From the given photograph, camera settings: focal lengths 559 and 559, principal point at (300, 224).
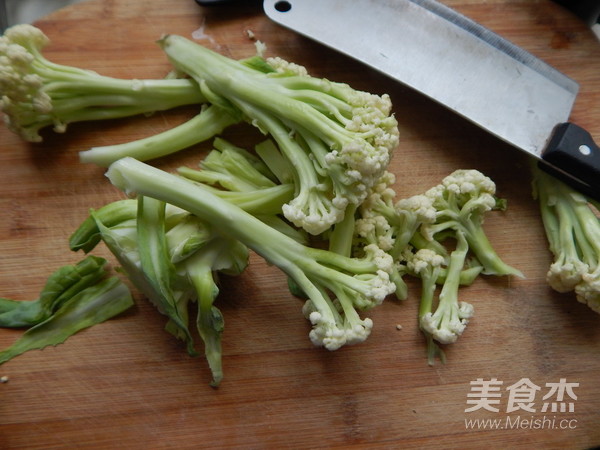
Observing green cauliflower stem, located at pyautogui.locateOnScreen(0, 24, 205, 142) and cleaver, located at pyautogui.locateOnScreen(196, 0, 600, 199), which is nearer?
green cauliflower stem, located at pyautogui.locateOnScreen(0, 24, 205, 142)

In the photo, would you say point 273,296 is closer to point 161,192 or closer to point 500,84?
point 161,192

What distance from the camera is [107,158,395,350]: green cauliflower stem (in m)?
1.34

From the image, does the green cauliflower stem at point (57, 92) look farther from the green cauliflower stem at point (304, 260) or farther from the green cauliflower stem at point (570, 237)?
the green cauliflower stem at point (570, 237)

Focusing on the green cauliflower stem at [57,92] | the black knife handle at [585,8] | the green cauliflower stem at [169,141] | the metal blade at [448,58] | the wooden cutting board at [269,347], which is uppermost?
the black knife handle at [585,8]

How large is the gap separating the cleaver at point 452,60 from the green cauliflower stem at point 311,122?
0.75 feet

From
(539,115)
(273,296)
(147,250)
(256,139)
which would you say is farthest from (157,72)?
(539,115)

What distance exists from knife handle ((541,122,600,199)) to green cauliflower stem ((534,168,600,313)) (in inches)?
1.3

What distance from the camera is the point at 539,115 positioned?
5.22ft

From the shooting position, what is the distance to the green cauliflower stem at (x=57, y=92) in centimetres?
147

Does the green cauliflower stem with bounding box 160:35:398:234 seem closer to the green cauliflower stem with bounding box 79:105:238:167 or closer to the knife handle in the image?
the green cauliflower stem with bounding box 79:105:238:167

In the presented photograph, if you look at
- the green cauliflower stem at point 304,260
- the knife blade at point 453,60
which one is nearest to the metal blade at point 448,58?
the knife blade at point 453,60

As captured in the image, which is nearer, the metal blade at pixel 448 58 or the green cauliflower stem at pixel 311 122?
the green cauliflower stem at pixel 311 122

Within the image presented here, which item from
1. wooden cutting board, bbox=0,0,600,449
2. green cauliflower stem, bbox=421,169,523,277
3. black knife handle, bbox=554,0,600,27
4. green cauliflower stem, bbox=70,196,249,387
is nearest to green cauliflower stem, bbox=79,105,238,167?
wooden cutting board, bbox=0,0,600,449

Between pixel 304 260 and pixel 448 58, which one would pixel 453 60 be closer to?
pixel 448 58
